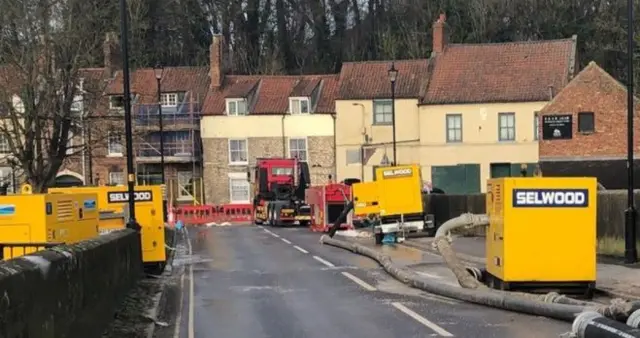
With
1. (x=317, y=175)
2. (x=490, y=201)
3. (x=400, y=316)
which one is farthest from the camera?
(x=317, y=175)

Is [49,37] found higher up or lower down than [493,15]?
lower down

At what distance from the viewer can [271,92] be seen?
62250mm

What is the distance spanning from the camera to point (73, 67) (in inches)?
1178

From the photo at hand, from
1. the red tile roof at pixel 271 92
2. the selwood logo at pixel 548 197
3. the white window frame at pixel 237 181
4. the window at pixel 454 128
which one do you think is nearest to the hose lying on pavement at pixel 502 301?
the selwood logo at pixel 548 197

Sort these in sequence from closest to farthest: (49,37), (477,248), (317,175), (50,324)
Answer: (50,324) → (477,248) → (49,37) → (317,175)

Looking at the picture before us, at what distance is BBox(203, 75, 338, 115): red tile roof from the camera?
6053 cm

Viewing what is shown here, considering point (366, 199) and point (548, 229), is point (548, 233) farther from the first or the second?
point (366, 199)

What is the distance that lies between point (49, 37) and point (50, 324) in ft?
78.2

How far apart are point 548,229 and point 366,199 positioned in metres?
16.1

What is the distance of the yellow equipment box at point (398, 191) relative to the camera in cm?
2897

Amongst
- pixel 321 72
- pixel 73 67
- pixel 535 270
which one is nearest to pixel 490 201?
pixel 535 270

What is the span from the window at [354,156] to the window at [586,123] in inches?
661

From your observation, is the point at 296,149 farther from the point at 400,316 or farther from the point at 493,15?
the point at 400,316


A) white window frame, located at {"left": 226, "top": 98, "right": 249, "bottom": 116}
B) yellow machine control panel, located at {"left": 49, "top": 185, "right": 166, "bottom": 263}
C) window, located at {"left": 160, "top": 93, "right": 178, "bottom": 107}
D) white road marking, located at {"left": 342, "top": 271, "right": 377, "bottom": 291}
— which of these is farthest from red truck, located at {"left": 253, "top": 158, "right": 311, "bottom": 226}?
white road marking, located at {"left": 342, "top": 271, "right": 377, "bottom": 291}
